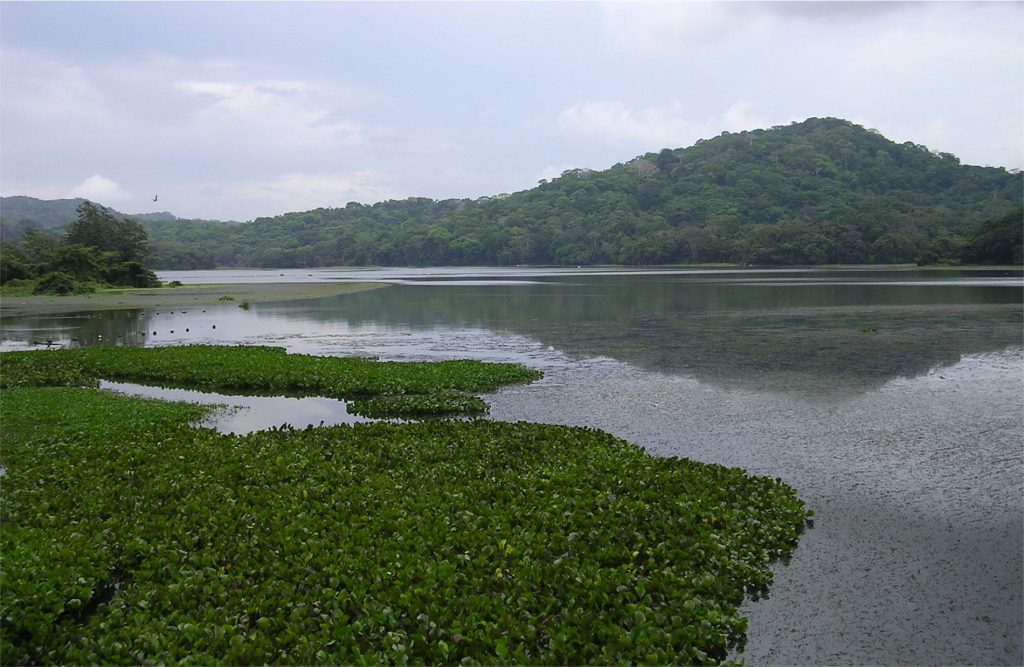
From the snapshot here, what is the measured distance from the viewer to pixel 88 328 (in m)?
46.3

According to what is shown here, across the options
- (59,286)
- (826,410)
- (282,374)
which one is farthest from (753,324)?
(59,286)

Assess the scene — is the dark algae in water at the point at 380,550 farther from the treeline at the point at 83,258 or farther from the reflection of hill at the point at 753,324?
the treeline at the point at 83,258

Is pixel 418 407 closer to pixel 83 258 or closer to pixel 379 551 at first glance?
pixel 379 551

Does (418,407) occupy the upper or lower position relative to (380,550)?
lower

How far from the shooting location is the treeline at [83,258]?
82.0m

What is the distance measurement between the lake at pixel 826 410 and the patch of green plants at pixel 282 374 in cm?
194

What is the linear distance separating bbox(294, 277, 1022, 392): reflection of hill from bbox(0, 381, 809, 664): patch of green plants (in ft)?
42.0

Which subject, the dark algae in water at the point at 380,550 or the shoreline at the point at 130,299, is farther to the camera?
the shoreline at the point at 130,299

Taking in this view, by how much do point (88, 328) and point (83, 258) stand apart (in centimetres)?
4725

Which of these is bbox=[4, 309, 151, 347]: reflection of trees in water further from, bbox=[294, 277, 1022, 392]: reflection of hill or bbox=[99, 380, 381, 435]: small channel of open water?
bbox=[99, 380, 381, 435]: small channel of open water

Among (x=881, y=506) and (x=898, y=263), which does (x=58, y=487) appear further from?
(x=898, y=263)

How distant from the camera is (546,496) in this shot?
1299cm

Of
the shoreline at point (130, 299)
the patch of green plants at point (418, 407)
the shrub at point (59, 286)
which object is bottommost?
the patch of green plants at point (418, 407)

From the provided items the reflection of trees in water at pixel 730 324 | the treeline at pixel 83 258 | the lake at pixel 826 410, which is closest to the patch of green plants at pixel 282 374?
the lake at pixel 826 410
